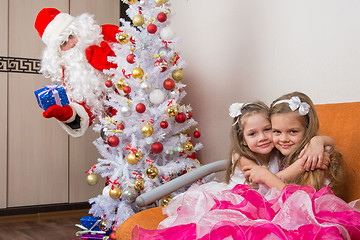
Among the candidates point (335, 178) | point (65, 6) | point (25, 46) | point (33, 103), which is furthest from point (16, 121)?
point (335, 178)

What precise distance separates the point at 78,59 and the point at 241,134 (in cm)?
Answer: 158

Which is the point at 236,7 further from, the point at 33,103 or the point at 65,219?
the point at 65,219

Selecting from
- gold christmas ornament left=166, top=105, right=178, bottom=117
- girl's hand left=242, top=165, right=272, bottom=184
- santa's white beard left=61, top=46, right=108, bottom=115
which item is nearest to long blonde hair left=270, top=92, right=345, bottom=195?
girl's hand left=242, top=165, right=272, bottom=184

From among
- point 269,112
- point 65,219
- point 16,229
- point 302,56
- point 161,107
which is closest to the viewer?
point 269,112

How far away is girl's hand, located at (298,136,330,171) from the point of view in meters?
1.37

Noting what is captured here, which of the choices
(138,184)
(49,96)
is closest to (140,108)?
(138,184)

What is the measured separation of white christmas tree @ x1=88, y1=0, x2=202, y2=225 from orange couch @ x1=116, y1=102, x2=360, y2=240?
2.59 feet

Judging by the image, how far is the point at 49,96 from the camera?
2.47 meters

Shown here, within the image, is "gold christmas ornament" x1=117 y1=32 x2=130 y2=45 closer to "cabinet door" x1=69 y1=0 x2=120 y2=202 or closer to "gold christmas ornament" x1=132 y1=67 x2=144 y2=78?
"gold christmas ornament" x1=132 y1=67 x2=144 y2=78

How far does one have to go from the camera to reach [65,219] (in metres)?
3.48

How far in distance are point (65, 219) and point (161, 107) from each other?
1.80 metres

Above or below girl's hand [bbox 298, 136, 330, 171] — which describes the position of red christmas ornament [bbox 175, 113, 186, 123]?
above

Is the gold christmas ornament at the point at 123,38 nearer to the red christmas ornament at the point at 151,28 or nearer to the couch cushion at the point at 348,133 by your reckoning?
the red christmas ornament at the point at 151,28

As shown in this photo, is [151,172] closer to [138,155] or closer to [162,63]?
[138,155]
